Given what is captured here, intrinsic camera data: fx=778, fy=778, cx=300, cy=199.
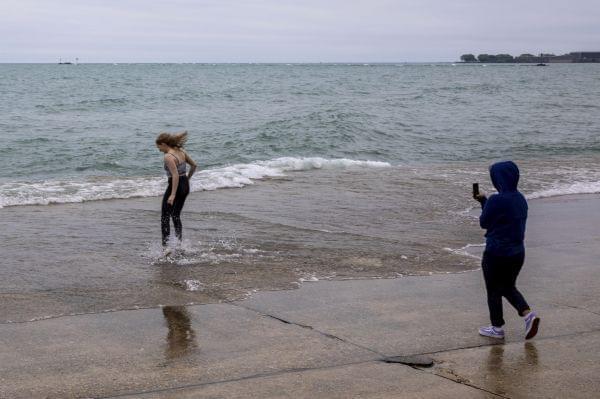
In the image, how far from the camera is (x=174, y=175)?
934cm

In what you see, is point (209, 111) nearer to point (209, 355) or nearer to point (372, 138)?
point (372, 138)

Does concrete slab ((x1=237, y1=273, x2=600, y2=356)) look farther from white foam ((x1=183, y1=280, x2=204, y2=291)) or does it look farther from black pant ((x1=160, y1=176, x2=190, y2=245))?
black pant ((x1=160, y1=176, x2=190, y2=245))

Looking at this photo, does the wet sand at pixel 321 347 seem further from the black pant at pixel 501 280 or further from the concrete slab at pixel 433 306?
the black pant at pixel 501 280

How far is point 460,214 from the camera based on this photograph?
43.8 feet

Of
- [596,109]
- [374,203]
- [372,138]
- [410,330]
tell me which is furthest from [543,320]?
[596,109]

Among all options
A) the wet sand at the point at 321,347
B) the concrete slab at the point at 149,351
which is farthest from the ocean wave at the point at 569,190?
the concrete slab at the point at 149,351

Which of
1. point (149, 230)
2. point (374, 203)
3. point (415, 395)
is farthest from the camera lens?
point (374, 203)

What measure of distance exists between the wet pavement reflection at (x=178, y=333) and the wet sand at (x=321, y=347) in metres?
0.01

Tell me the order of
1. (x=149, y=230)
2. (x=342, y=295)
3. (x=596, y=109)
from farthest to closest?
(x=596, y=109)
(x=149, y=230)
(x=342, y=295)

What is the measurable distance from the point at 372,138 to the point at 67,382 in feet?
79.7

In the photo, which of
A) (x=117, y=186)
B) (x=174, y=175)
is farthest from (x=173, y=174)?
(x=117, y=186)

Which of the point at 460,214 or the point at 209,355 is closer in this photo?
the point at 209,355

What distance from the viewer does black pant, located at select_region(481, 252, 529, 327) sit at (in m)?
6.17

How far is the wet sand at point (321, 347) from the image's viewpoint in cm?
507
